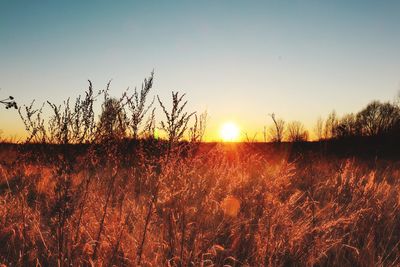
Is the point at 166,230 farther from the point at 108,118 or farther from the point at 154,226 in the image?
the point at 108,118

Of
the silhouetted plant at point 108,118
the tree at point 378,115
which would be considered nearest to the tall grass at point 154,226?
the silhouetted plant at point 108,118

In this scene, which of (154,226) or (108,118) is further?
(154,226)

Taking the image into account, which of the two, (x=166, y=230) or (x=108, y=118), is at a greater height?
(x=108, y=118)

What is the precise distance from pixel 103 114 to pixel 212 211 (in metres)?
1.71

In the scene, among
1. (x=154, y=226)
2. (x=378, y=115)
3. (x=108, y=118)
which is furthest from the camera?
(x=378, y=115)

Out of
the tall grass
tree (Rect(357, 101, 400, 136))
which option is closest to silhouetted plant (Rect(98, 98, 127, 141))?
the tall grass

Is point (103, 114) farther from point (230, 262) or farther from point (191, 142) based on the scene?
point (230, 262)

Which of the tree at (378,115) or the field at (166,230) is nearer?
the field at (166,230)

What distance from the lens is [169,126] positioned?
7.83ft

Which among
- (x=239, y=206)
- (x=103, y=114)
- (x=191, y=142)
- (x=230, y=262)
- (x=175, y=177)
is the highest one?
(x=103, y=114)

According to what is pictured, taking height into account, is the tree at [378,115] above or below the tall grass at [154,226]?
above

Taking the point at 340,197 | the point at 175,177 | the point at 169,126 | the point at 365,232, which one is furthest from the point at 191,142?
the point at 340,197

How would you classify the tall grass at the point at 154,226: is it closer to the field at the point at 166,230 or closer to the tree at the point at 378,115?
the field at the point at 166,230

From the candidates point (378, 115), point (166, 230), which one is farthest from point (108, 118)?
point (378, 115)
